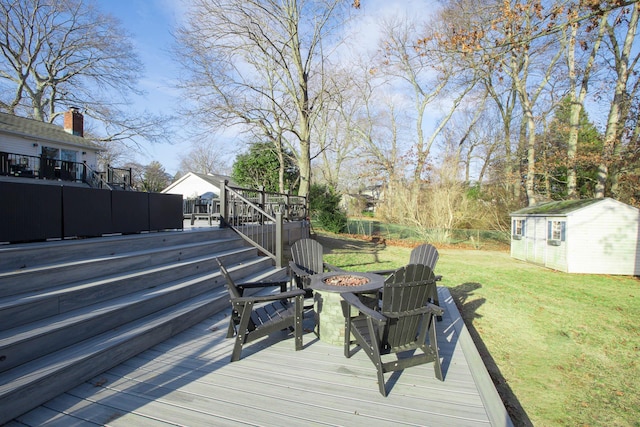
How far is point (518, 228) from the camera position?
40.1ft

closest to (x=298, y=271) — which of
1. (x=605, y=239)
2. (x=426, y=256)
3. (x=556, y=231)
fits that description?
(x=426, y=256)

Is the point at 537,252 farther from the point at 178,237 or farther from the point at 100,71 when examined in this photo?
the point at 100,71

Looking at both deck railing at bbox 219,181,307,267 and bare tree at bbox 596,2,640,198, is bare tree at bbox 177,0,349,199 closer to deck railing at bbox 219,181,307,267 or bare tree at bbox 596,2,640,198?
deck railing at bbox 219,181,307,267

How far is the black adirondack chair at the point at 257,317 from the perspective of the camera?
2.90 metres

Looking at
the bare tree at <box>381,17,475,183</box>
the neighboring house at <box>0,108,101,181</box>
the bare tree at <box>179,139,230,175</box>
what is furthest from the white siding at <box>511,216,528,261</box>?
the bare tree at <box>179,139,230,175</box>

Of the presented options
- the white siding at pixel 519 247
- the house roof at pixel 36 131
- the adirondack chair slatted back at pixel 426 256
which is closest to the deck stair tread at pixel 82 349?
the adirondack chair slatted back at pixel 426 256

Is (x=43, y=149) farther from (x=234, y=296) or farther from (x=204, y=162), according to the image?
(x=204, y=162)

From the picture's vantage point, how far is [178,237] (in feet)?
17.0

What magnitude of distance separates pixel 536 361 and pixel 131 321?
460cm

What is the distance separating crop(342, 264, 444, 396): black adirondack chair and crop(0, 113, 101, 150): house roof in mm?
17913

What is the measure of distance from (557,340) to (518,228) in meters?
9.21

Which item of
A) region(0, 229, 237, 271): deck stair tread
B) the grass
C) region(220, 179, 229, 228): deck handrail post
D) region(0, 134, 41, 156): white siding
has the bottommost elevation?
the grass

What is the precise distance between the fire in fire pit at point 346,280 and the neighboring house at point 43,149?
14.3 metres

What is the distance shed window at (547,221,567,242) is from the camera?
9586 millimetres
